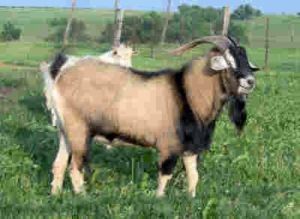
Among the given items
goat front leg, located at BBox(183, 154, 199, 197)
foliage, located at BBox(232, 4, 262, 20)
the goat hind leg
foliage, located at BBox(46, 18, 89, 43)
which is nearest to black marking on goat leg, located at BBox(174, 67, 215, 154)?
goat front leg, located at BBox(183, 154, 199, 197)

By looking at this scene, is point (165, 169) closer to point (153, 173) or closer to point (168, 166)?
point (168, 166)

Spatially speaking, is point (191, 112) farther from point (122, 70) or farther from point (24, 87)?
point (24, 87)

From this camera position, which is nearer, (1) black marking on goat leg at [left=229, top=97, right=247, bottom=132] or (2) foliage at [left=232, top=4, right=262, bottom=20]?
(1) black marking on goat leg at [left=229, top=97, right=247, bottom=132]

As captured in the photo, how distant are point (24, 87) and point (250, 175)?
32.3 ft

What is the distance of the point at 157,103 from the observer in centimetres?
818

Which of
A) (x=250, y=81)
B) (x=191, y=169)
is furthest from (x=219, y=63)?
(x=191, y=169)

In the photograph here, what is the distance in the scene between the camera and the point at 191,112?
816 centimetres

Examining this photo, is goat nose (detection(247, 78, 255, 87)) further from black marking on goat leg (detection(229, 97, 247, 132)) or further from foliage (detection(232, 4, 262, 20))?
foliage (detection(232, 4, 262, 20))

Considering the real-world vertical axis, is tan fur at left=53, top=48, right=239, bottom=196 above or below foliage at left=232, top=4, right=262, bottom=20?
above

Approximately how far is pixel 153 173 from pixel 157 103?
1.30m

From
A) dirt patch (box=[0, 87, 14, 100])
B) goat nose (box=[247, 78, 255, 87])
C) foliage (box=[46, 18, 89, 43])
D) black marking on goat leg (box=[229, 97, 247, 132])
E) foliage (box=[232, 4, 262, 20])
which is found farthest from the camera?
foliage (box=[232, 4, 262, 20])

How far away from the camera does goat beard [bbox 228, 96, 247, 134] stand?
830cm

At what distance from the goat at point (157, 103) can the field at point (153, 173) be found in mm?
377

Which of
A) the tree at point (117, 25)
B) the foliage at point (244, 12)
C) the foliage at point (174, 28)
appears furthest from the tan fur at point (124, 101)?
the foliage at point (244, 12)
